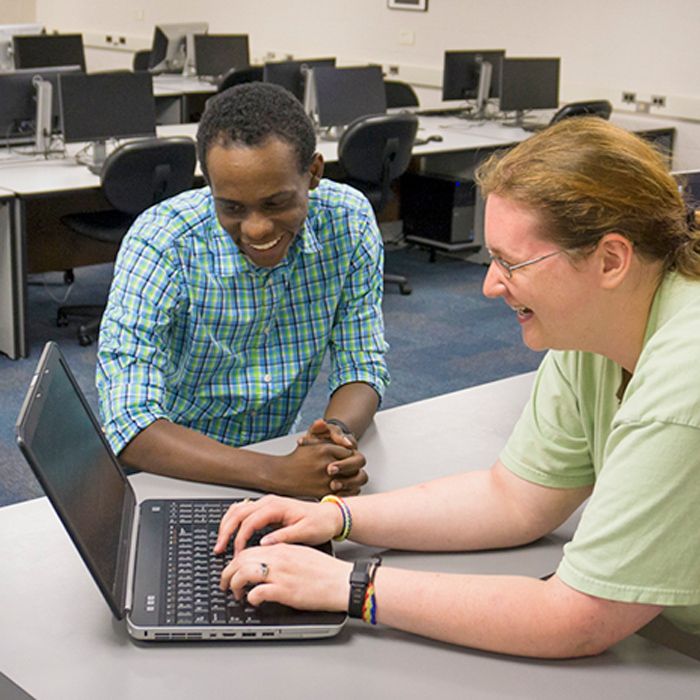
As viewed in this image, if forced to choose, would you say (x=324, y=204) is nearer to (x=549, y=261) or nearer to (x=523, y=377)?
(x=523, y=377)

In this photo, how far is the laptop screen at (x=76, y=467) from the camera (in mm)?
985

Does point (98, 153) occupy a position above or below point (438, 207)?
above

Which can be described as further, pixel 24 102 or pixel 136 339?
pixel 24 102

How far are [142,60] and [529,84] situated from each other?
3.22 metres

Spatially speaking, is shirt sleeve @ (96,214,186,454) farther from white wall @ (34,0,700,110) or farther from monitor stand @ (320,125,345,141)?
white wall @ (34,0,700,110)

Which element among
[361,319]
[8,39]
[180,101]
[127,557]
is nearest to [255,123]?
[361,319]

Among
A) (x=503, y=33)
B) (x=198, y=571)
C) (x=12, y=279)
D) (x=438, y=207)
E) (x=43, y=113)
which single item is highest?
(x=503, y=33)

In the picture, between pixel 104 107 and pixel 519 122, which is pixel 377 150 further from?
pixel 519 122

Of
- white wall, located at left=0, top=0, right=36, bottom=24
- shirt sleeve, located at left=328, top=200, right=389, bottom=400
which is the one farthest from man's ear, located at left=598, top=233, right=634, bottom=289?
white wall, located at left=0, top=0, right=36, bottom=24

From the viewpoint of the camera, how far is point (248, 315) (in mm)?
1696

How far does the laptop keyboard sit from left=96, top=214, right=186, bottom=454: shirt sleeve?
26cm

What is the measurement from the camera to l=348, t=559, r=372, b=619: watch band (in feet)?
3.58

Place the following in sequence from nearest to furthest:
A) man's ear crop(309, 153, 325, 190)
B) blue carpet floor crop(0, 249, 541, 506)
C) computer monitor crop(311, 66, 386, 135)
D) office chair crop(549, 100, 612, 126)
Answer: man's ear crop(309, 153, 325, 190), blue carpet floor crop(0, 249, 541, 506), computer monitor crop(311, 66, 386, 135), office chair crop(549, 100, 612, 126)

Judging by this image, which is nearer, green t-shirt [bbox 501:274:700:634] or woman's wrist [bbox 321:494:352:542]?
green t-shirt [bbox 501:274:700:634]
